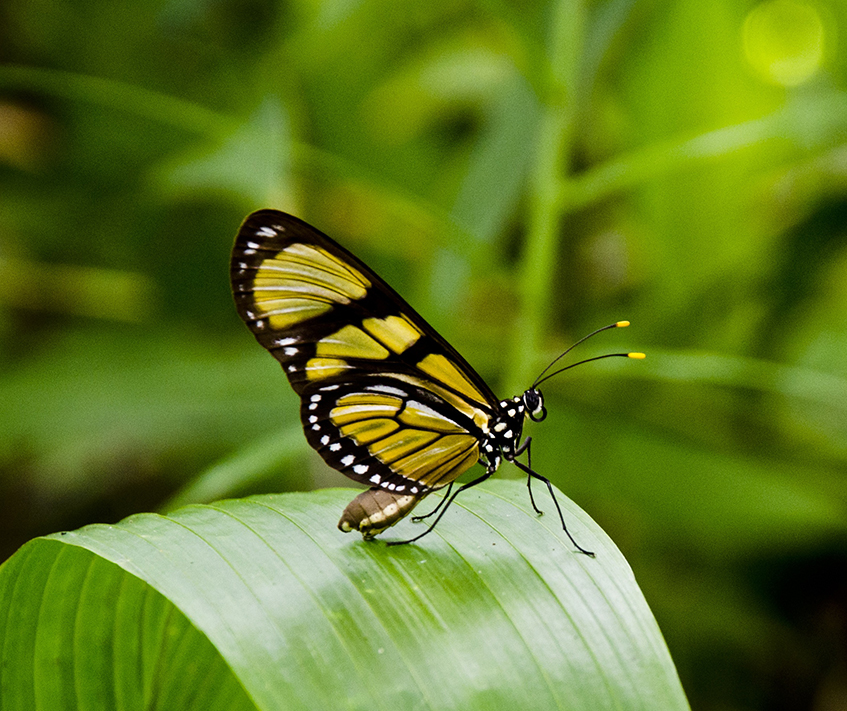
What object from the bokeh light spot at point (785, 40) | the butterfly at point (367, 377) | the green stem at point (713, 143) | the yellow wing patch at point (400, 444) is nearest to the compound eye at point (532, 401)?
the butterfly at point (367, 377)

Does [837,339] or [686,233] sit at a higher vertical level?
[686,233]

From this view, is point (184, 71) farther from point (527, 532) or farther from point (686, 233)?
point (527, 532)

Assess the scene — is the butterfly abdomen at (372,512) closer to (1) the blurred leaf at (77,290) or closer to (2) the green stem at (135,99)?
(2) the green stem at (135,99)

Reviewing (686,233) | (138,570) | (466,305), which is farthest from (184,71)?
(138,570)

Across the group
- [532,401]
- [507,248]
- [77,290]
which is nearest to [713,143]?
[532,401]

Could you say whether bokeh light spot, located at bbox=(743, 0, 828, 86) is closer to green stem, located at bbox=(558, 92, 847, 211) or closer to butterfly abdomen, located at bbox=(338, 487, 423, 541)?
green stem, located at bbox=(558, 92, 847, 211)

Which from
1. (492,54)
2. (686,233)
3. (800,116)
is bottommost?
(686,233)
